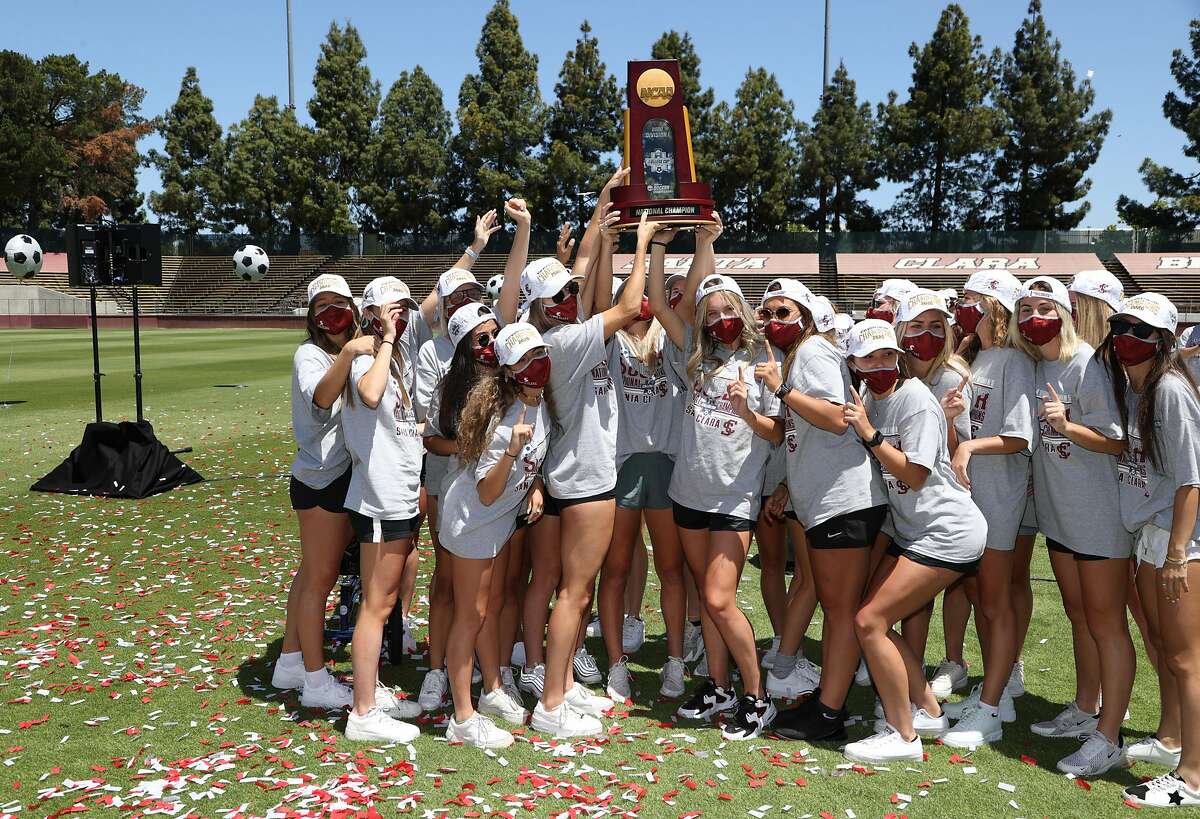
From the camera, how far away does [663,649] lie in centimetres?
628

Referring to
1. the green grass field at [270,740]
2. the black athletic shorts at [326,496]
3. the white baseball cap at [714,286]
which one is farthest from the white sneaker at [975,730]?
the black athletic shorts at [326,496]

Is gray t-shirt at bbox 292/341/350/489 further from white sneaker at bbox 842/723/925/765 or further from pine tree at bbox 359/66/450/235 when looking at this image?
pine tree at bbox 359/66/450/235

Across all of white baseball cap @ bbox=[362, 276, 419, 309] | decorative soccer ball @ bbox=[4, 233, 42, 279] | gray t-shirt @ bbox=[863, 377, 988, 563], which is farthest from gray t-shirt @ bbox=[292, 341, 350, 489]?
decorative soccer ball @ bbox=[4, 233, 42, 279]

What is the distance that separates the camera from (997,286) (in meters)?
4.97

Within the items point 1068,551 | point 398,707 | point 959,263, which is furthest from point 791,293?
point 959,263

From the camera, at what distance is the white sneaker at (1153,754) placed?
4445 mm

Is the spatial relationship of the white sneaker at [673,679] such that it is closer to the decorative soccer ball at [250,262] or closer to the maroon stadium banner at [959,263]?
the decorative soccer ball at [250,262]

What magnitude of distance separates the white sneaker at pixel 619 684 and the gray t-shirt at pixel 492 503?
1.12 m

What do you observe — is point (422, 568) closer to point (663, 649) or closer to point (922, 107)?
point (663, 649)

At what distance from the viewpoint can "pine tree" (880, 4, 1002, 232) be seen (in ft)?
167

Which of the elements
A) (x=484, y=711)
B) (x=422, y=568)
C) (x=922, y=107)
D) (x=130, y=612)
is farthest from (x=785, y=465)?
(x=922, y=107)

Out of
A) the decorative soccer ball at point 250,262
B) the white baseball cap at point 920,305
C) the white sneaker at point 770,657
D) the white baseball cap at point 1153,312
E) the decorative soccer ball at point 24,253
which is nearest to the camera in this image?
the white baseball cap at point 1153,312

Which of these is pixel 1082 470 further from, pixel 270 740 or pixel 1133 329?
pixel 270 740

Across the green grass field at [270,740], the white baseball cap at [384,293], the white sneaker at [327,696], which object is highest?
the white baseball cap at [384,293]
